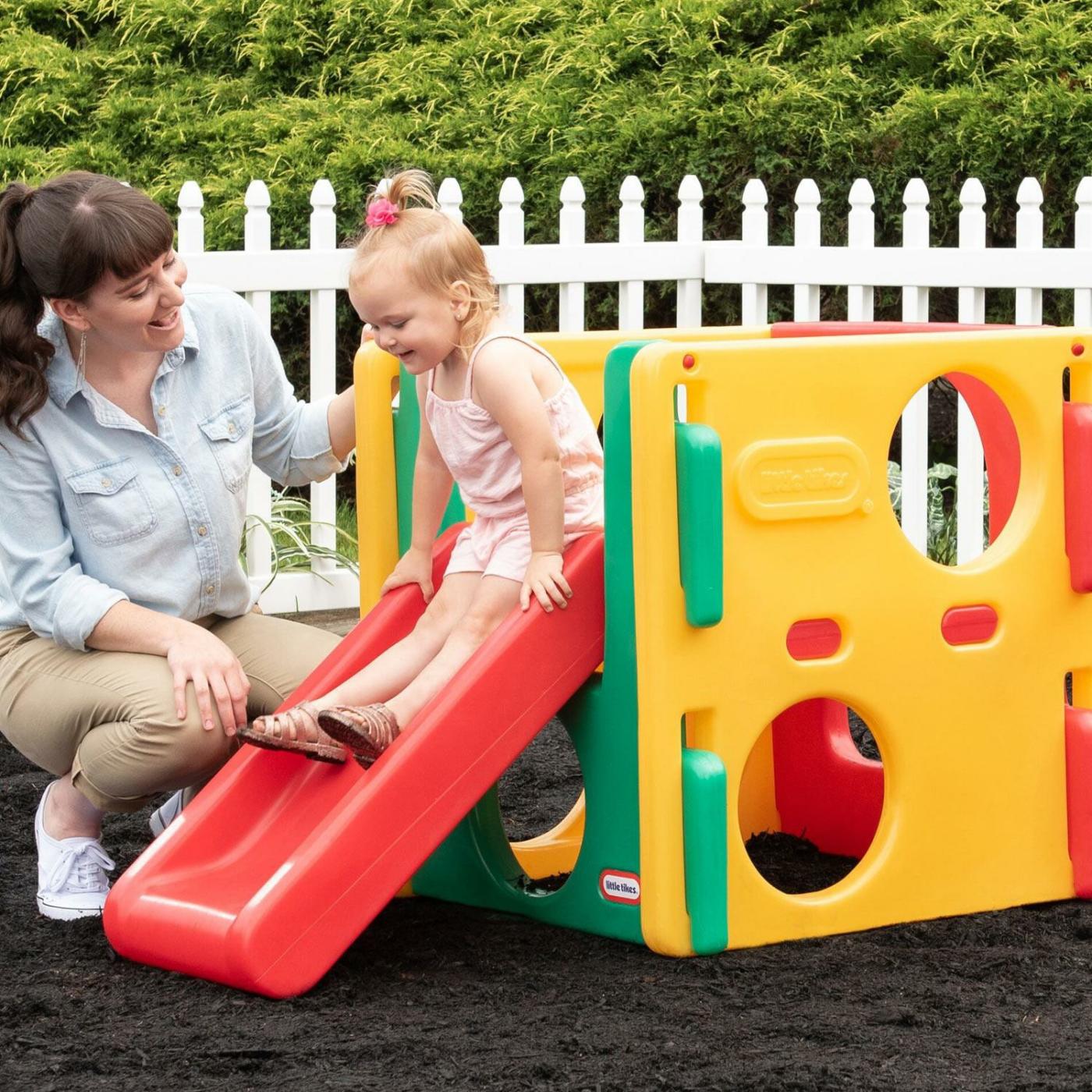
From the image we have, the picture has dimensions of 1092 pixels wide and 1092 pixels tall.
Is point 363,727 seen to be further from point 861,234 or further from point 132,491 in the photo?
point 861,234

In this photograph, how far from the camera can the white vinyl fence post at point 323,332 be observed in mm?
5867

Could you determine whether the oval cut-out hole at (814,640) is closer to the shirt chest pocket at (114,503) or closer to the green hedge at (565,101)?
the shirt chest pocket at (114,503)

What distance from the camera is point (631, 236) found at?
6520 mm

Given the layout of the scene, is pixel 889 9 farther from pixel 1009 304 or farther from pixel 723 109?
pixel 1009 304

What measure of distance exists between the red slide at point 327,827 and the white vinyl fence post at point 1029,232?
9.84ft

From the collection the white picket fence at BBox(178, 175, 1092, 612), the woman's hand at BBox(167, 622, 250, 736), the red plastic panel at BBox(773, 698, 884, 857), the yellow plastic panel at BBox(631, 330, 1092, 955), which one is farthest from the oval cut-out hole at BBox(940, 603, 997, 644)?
the white picket fence at BBox(178, 175, 1092, 612)

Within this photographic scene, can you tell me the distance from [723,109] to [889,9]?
2.82ft

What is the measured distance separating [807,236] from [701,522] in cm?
364

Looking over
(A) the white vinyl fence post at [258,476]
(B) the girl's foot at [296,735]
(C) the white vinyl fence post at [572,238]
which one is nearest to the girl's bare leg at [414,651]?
(B) the girl's foot at [296,735]

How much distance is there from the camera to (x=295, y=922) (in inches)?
Answer: 112

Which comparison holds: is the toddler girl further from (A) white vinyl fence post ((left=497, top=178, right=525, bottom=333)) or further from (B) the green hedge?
(B) the green hedge

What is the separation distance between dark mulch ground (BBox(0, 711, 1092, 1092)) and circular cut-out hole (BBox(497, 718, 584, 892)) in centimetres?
31

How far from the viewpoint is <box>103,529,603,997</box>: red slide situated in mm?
2854

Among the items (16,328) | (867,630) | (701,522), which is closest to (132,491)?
(16,328)
